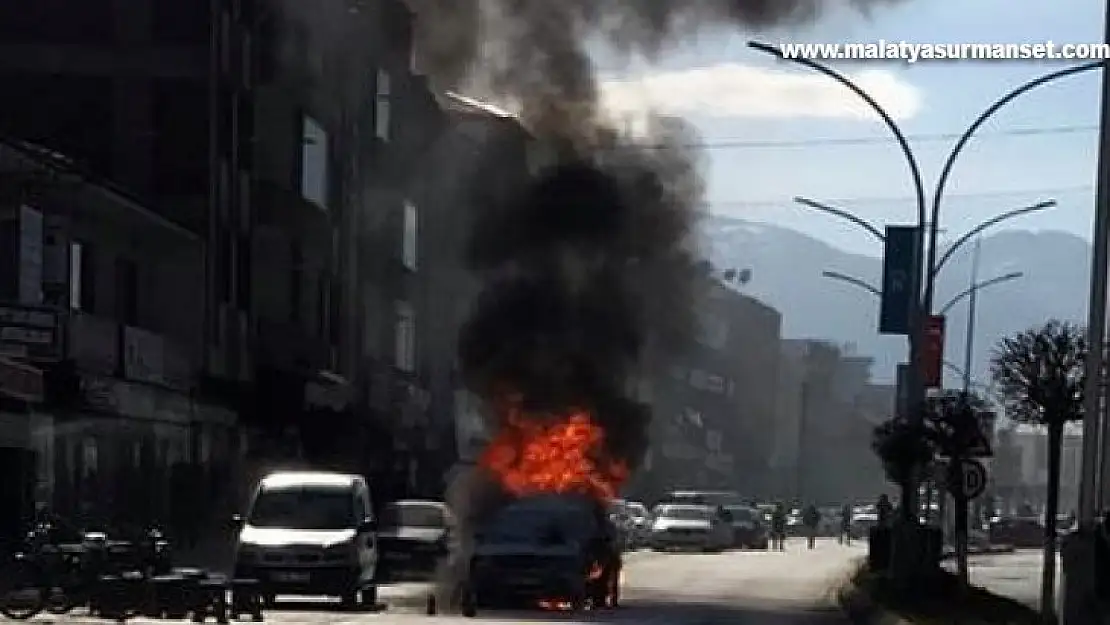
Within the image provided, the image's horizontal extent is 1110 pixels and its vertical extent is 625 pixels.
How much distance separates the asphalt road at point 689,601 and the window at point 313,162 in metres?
12.7

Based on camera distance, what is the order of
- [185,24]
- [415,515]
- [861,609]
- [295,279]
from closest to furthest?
[861,609] < [415,515] < [185,24] < [295,279]

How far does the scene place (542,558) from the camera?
28641 millimetres

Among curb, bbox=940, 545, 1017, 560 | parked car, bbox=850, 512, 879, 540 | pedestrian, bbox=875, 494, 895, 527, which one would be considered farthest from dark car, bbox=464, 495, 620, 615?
parked car, bbox=850, 512, 879, 540

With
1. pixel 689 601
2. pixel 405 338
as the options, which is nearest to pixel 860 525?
pixel 405 338

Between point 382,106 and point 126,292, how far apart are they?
57.1ft

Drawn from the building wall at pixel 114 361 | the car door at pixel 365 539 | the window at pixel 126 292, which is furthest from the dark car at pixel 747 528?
the car door at pixel 365 539

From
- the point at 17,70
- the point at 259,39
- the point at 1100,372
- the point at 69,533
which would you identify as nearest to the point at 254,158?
the point at 259,39

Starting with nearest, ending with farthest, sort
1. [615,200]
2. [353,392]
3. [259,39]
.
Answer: [615,200] → [259,39] → [353,392]

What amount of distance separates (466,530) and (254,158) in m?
13.2

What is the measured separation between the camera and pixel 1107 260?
67.2ft

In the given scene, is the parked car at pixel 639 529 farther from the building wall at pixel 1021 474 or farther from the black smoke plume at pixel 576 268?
the building wall at pixel 1021 474

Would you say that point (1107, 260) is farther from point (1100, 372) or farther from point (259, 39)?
A: point (259, 39)

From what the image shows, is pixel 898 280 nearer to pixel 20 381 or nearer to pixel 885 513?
pixel 885 513

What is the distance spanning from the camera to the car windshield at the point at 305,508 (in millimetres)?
28547
